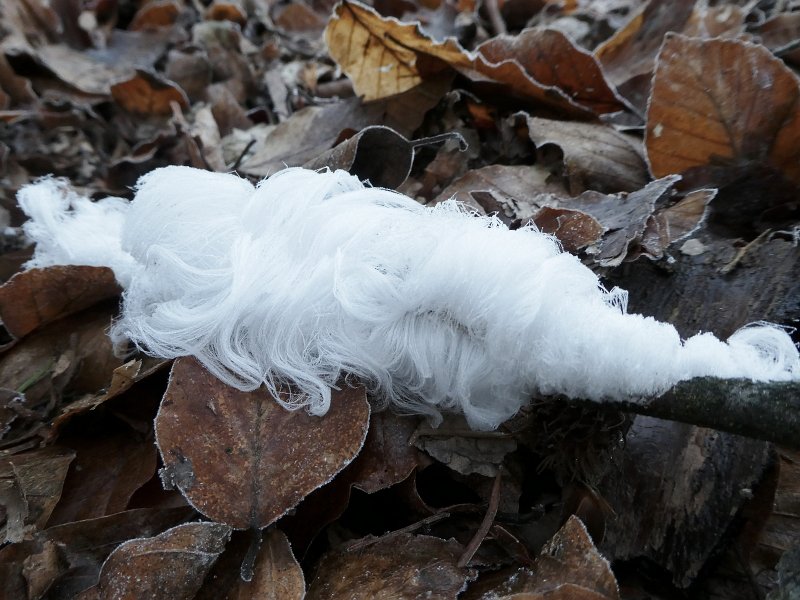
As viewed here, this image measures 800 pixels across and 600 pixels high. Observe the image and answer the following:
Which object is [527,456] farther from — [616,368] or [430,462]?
[616,368]

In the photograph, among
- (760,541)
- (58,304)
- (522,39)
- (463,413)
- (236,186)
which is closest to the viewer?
(760,541)

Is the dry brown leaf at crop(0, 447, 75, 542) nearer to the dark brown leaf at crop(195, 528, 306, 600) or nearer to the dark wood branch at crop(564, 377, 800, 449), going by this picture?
the dark brown leaf at crop(195, 528, 306, 600)

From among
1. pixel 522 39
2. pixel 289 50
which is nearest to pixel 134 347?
pixel 522 39

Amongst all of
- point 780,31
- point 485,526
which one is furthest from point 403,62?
point 485,526

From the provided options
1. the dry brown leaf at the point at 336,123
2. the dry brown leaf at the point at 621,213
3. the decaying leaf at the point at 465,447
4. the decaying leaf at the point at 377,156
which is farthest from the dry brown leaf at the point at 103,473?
the dry brown leaf at the point at 621,213

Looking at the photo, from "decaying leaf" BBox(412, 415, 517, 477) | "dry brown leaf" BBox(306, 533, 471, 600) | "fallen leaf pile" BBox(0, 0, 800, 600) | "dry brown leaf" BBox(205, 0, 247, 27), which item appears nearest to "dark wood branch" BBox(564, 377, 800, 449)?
"fallen leaf pile" BBox(0, 0, 800, 600)

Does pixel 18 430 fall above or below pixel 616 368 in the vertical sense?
below

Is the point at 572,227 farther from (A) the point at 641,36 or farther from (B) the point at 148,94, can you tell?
(B) the point at 148,94
